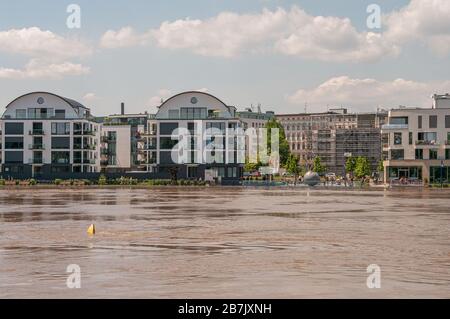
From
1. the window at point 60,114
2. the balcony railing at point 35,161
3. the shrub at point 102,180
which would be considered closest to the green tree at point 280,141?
the shrub at point 102,180

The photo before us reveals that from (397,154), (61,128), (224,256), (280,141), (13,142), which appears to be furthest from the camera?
(280,141)

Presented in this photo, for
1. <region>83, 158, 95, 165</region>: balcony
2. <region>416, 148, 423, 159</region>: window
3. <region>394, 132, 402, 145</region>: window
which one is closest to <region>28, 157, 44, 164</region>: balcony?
<region>83, 158, 95, 165</region>: balcony

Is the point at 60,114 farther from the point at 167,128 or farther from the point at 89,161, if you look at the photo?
the point at 167,128

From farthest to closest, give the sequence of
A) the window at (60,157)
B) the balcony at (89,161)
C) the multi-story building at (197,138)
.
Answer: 1. the balcony at (89,161)
2. the window at (60,157)
3. the multi-story building at (197,138)

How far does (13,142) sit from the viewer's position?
138 m

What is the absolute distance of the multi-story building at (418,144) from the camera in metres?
119

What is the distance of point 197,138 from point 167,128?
5.97 meters

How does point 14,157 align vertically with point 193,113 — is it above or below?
below

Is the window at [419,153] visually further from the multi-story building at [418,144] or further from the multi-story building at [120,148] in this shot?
the multi-story building at [120,148]

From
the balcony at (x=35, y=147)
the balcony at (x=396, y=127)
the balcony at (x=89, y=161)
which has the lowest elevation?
the balcony at (x=89, y=161)

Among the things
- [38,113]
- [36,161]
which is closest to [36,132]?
[38,113]
